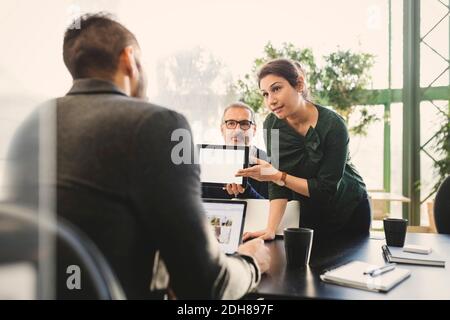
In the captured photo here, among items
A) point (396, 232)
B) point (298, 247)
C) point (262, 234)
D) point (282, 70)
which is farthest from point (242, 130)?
point (298, 247)

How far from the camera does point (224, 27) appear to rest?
509 centimetres

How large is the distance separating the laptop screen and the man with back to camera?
407 mm

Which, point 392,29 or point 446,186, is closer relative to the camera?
point 446,186

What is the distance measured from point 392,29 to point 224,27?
220cm

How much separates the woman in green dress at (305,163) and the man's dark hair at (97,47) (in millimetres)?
682

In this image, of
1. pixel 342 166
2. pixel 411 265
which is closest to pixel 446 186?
pixel 342 166

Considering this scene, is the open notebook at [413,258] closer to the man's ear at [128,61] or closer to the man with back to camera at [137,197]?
the man with back to camera at [137,197]

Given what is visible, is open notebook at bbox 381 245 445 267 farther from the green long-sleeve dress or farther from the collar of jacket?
the collar of jacket

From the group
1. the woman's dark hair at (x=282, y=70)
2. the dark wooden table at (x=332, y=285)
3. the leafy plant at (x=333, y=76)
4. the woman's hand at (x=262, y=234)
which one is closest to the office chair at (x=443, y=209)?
the dark wooden table at (x=332, y=285)

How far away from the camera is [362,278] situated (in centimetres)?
97

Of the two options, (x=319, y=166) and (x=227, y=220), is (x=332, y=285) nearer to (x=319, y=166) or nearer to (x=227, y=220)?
(x=227, y=220)

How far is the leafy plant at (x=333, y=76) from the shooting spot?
15.9 ft

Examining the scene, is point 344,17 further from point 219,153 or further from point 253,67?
point 219,153

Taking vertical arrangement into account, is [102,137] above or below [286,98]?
below
